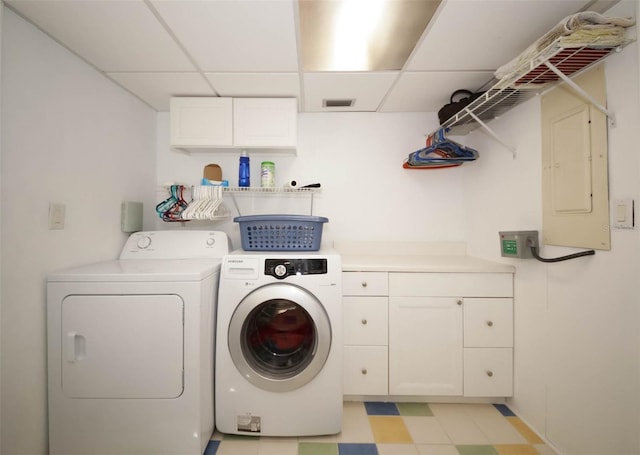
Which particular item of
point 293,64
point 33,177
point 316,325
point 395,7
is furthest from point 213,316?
point 395,7

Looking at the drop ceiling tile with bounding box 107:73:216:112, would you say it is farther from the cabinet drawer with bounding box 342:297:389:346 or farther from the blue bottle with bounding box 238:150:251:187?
the cabinet drawer with bounding box 342:297:389:346

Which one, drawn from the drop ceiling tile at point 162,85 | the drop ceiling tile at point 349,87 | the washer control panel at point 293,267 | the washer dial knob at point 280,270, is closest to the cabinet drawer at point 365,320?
the washer control panel at point 293,267

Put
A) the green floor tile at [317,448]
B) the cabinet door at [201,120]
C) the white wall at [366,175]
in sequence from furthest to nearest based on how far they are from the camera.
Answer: the white wall at [366,175] → the cabinet door at [201,120] → the green floor tile at [317,448]

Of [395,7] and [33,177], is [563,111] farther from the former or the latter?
[33,177]

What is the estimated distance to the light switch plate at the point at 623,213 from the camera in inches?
40.6

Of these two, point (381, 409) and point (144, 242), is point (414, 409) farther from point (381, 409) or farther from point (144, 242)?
point (144, 242)

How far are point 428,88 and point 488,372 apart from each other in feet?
6.10

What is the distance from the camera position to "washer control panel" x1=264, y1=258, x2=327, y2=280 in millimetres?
1477

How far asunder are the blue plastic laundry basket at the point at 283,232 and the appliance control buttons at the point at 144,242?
62cm

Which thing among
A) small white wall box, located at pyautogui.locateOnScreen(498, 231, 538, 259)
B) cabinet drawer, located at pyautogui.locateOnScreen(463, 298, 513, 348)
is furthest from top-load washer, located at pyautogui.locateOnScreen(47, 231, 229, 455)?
small white wall box, located at pyautogui.locateOnScreen(498, 231, 538, 259)

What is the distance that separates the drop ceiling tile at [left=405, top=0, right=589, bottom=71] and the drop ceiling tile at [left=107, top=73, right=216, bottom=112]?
1.32 meters

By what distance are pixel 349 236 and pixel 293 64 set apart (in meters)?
1.30

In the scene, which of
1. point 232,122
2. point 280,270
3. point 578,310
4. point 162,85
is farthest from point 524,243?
point 162,85

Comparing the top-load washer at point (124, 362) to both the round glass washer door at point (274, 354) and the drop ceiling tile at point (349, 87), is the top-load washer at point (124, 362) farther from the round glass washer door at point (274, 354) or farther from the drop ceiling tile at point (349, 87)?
the drop ceiling tile at point (349, 87)
